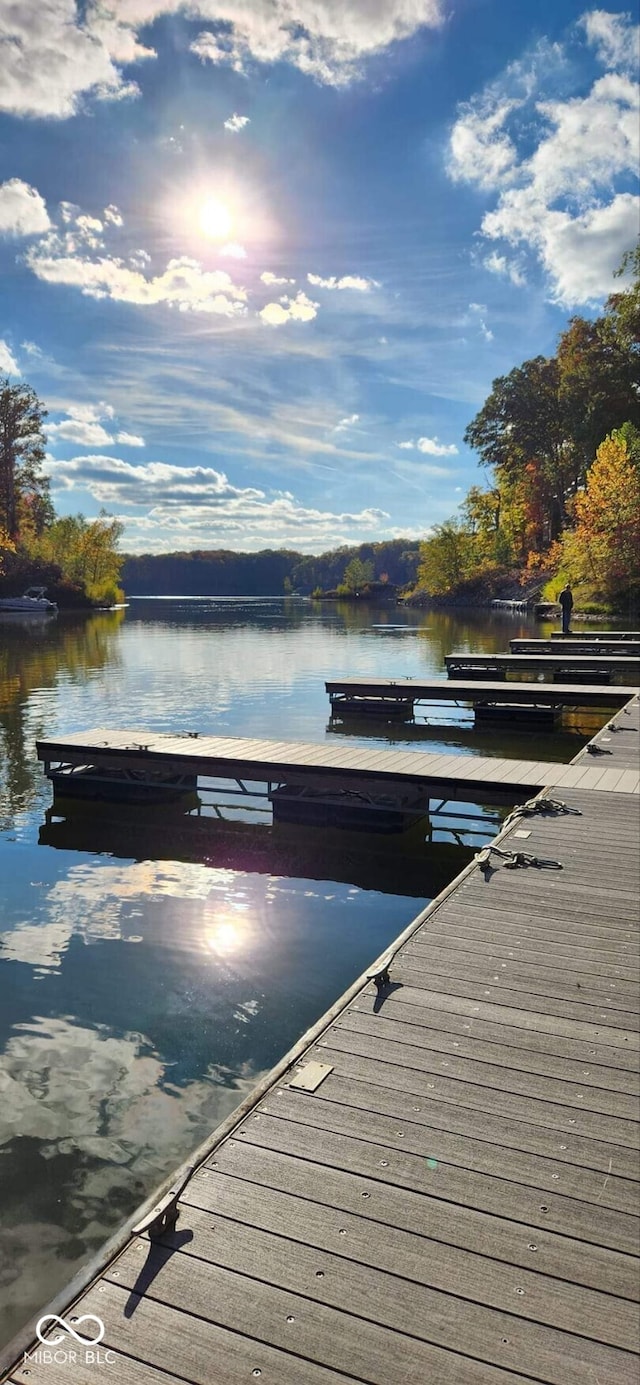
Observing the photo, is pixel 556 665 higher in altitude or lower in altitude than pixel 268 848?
higher

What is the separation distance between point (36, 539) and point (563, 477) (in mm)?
59593

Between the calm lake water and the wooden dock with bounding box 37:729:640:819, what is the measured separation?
58 centimetres

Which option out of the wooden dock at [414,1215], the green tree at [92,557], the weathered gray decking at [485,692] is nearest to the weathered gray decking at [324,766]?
the wooden dock at [414,1215]

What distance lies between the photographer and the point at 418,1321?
8.63 feet

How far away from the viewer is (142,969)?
24.4 feet

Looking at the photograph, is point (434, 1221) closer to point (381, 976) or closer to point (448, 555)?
point (381, 976)

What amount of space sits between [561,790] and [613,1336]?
8.22m

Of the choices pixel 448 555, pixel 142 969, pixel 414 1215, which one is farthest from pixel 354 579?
pixel 414 1215

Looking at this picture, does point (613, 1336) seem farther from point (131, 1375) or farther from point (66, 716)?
point (66, 716)

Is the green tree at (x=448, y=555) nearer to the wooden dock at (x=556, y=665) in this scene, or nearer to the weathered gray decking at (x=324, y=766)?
the wooden dock at (x=556, y=665)

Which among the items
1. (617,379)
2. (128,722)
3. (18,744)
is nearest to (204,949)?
(18,744)

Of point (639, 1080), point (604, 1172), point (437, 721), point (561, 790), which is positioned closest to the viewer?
point (604, 1172)

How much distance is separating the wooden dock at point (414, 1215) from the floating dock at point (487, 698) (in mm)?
15012

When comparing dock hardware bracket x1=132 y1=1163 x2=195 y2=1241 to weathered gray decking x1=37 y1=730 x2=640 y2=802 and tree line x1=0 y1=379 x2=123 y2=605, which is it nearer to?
weathered gray decking x1=37 y1=730 x2=640 y2=802
